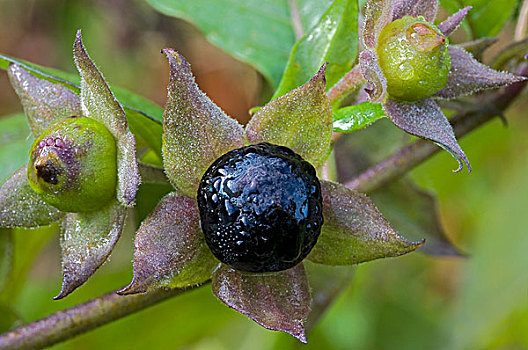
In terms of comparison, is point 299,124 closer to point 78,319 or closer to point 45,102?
point 45,102

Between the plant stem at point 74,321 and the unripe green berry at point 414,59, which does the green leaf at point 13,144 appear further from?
the unripe green berry at point 414,59

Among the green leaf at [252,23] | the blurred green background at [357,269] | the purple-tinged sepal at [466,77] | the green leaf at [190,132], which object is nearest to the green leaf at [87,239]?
the green leaf at [190,132]

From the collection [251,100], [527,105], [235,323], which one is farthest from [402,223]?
[251,100]

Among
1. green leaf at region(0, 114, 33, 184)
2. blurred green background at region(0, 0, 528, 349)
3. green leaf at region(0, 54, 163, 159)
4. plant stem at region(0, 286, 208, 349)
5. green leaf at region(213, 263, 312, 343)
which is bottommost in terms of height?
blurred green background at region(0, 0, 528, 349)

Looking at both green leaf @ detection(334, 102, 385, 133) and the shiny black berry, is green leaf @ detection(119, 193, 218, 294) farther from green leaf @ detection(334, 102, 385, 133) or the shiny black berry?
green leaf @ detection(334, 102, 385, 133)

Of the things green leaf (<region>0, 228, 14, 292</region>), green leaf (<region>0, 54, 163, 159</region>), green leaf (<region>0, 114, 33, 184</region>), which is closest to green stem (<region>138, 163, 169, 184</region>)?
green leaf (<region>0, 54, 163, 159</region>)

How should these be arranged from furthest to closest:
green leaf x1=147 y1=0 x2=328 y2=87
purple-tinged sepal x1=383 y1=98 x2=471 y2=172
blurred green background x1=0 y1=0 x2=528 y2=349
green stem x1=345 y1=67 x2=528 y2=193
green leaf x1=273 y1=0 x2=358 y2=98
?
blurred green background x1=0 y1=0 x2=528 y2=349 < green leaf x1=147 y1=0 x2=328 y2=87 < green stem x1=345 y1=67 x2=528 y2=193 < green leaf x1=273 y1=0 x2=358 y2=98 < purple-tinged sepal x1=383 y1=98 x2=471 y2=172
